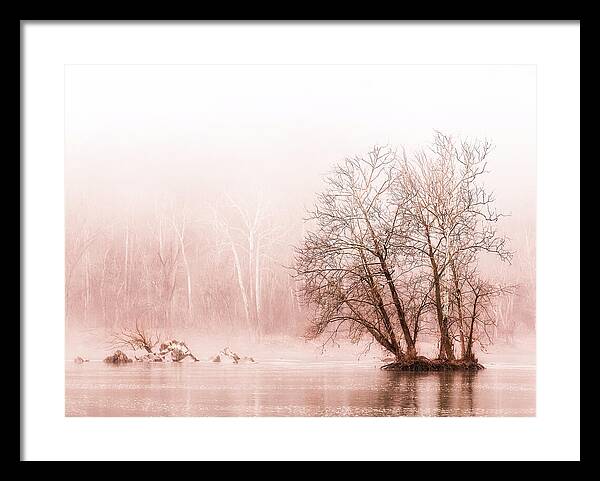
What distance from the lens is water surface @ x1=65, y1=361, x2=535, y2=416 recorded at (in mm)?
7207

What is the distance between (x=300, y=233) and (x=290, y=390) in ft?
3.44

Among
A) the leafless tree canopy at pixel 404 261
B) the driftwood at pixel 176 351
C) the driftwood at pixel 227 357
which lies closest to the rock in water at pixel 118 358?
the driftwood at pixel 176 351

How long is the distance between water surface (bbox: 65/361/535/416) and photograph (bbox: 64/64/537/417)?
0.6 inches

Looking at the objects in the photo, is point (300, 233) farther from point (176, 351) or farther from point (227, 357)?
point (176, 351)

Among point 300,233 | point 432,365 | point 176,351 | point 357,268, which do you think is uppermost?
point 300,233

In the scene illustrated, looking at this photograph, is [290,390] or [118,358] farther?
[118,358]

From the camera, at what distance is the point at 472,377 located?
7.40 metres

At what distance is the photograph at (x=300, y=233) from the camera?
730cm

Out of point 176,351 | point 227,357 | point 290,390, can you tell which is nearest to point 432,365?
point 290,390

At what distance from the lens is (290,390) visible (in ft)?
23.8

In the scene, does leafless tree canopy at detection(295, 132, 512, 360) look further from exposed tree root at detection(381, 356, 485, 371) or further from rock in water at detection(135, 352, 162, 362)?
rock in water at detection(135, 352, 162, 362)

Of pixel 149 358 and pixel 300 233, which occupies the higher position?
pixel 300 233
